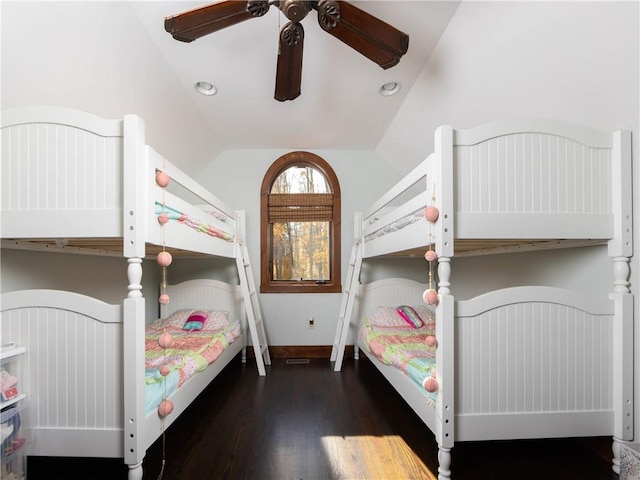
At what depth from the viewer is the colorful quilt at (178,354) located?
5.23ft

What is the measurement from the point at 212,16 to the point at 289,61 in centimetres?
41

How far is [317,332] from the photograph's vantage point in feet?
12.1

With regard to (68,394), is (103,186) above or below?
above

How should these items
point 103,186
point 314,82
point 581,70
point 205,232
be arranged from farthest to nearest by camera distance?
1. point 314,82
2. point 205,232
3. point 581,70
4. point 103,186

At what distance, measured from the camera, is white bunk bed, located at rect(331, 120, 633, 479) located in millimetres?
1491

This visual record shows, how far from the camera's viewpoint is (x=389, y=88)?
2566mm

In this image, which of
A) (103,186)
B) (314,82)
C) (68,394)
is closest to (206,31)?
(103,186)

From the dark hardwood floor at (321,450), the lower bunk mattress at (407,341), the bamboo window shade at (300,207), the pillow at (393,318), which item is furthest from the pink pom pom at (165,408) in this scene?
the bamboo window shade at (300,207)

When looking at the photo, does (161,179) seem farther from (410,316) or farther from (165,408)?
(410,316)

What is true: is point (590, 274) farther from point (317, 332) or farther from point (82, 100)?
point (82, 100)

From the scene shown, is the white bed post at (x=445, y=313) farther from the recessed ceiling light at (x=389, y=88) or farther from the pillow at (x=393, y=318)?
the pillow at (x=393, y=318)

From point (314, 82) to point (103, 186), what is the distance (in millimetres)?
1709

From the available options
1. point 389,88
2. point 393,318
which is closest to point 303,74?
point 389,88

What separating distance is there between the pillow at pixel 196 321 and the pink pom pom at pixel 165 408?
4.53ft
